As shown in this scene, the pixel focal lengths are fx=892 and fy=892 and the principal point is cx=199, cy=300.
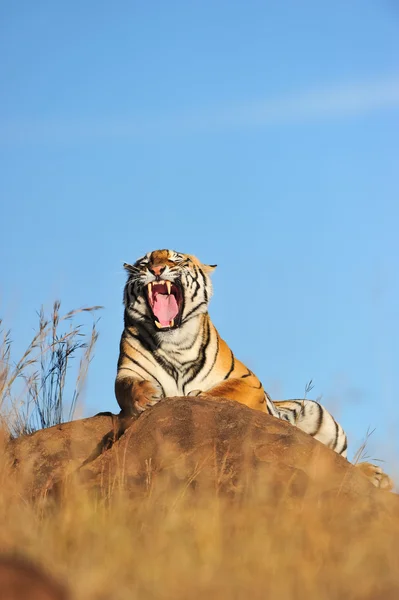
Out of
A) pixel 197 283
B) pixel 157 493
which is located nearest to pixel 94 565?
pixel 157 493

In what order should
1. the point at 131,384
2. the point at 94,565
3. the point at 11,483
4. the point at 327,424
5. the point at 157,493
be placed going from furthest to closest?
the point at 327,424, the point at 131,384, the point at 11,483, the point at 157,493, the point at 94,565

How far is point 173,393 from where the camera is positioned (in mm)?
6871

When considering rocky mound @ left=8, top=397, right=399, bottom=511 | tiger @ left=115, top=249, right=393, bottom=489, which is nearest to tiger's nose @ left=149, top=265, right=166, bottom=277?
tiger @ left=115, top=249, right=393, bottom=489

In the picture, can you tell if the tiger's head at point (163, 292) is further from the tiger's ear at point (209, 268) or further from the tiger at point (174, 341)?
the tiger's ear at point (209, 268)

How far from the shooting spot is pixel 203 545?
12.0ft

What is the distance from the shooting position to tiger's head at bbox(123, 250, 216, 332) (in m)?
6.84

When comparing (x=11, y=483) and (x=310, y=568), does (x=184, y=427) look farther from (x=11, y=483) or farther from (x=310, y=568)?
(x=310, y=568)

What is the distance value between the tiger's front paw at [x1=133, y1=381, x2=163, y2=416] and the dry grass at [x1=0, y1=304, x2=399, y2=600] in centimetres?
123

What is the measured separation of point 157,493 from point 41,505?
2.00 ft

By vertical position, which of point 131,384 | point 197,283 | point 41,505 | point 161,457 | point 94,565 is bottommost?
point 94,565

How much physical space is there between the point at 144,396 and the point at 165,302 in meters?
1.16

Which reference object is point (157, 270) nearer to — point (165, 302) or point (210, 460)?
point (165, 302)

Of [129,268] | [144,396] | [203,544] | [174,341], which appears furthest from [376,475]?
[203,544]

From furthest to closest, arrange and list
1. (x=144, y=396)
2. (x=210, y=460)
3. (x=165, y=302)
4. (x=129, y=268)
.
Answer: (x=129, y=268), (x=165, y=302), (x=144, y=396), (x=210, y=460)
